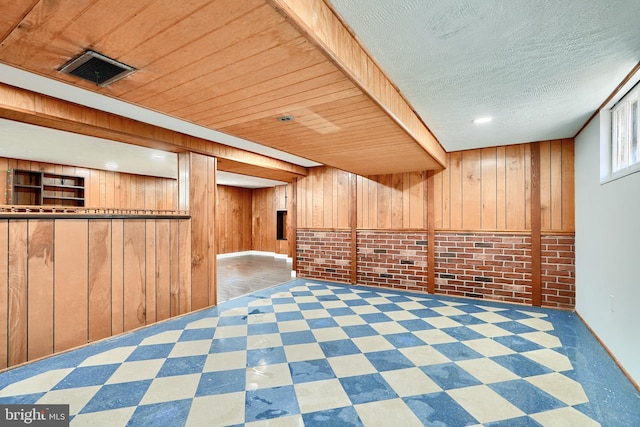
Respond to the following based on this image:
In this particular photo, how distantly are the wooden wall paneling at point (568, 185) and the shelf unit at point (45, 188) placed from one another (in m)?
8.48

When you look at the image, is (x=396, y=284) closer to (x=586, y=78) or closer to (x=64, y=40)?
(x=586, y=78)

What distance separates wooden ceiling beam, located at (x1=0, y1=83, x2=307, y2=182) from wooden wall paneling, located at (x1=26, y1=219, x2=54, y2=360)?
0.94m

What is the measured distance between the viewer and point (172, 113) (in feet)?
7.12

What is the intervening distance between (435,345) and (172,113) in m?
3.06

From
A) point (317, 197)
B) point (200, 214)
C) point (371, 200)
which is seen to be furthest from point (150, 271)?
point (371, 200)

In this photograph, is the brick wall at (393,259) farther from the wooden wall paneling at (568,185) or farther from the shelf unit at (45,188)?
the shelf unit at (45,188)

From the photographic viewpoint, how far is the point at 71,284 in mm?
2615

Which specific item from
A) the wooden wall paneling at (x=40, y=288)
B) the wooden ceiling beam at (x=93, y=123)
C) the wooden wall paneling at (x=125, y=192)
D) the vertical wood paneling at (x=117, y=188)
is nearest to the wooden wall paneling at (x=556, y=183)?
the wooden ceiling beam at (x=93, y=123)

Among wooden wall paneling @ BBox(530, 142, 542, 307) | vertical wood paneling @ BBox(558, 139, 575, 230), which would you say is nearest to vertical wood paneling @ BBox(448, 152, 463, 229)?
wooden wall paneling @ BBox(530, 142, 542, 307)

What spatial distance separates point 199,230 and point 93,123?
1.64 m

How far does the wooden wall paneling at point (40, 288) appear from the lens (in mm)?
2371

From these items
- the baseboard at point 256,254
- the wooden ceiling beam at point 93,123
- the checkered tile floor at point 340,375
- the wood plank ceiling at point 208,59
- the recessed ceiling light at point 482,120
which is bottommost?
the baseboard at point 256,254

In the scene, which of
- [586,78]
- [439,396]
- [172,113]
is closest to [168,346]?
[172,113]

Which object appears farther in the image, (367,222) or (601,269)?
(367,222)
